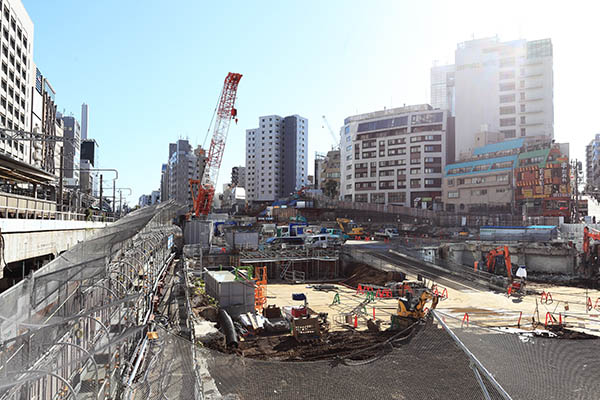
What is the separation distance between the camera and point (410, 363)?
10055mm

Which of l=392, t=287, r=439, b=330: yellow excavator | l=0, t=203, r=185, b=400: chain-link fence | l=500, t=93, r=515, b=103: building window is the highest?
l=500, t=93, r=515, b=103: building window

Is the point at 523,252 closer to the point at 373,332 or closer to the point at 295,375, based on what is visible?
the point at 373,332

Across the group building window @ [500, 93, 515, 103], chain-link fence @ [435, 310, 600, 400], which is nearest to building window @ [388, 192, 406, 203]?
building window @ [500, 93, 515, 103]

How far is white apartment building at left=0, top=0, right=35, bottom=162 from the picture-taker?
4403cm

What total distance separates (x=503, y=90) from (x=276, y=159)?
75541 mm

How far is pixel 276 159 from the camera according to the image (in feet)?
433

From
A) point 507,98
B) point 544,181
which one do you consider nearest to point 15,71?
point 544,181

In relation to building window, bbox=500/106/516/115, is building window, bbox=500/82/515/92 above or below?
above

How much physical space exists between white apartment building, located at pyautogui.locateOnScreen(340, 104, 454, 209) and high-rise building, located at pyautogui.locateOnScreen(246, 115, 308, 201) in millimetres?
43084

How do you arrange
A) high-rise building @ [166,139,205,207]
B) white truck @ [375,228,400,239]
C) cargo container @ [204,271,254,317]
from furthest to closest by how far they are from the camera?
high-rise building @ [166,139,205,207], white truck @ [375,228,400,239], cargo container @ [204,271,254,317]

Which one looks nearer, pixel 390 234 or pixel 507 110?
pixel 390 234

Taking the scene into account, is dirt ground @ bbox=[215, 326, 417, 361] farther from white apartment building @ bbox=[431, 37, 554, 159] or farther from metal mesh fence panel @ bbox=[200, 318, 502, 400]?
white apartment building @ bbox=[431, 37, 554, 159]

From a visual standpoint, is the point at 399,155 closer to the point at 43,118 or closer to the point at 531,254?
the point at 531,254

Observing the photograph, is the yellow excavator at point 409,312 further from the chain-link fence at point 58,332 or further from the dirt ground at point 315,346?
the chain-link fence at point 58,332
